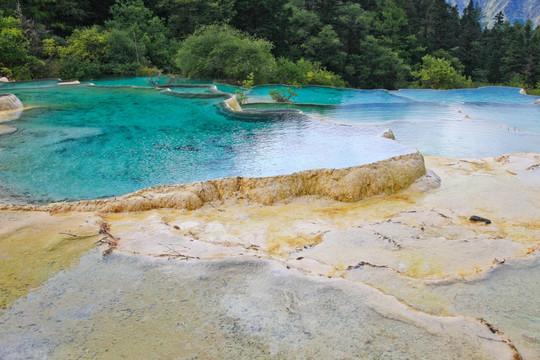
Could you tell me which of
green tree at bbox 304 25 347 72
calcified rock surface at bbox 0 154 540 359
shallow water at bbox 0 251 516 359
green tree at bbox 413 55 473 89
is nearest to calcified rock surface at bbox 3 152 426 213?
calcified rock surface at bbox 0 154 540 359

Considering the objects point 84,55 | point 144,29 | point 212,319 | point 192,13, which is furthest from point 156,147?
point 192,13

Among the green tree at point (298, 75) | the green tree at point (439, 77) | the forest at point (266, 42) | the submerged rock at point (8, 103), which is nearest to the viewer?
the submerged rock at point (8, 103)

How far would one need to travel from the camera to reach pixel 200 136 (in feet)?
27.5

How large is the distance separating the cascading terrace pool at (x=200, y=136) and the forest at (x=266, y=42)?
2.64 metres

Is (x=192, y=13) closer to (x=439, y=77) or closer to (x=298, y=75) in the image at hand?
(x=298, y=75)

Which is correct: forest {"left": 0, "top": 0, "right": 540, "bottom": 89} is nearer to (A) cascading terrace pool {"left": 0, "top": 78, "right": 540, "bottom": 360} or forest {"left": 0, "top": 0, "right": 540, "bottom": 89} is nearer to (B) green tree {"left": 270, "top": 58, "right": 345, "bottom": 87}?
(B) green tree {"left": 270, "top": 58, "right": 345, "bottom": 87}

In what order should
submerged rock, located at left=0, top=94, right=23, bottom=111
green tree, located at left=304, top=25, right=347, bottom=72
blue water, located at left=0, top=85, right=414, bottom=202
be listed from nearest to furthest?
blue water, located at left=0, top=85, right=414, bottom=202 → submerged rock, located at left=0, top=94, right=23, bottom=111 → green tree, located at left=304, top=25, right=347, bottom=72

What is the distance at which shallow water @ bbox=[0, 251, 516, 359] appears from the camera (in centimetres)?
249

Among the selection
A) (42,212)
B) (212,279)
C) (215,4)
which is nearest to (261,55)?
(215,4)

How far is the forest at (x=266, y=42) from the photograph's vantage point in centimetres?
1653

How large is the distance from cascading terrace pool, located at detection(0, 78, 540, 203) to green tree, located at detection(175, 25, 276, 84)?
2011mm

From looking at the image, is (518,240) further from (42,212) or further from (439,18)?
(439,18)

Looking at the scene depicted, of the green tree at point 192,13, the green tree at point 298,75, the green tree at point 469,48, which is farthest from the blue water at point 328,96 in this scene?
the green tree at point 469,48

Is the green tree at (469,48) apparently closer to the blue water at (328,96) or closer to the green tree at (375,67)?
the green tree at (375,67)
